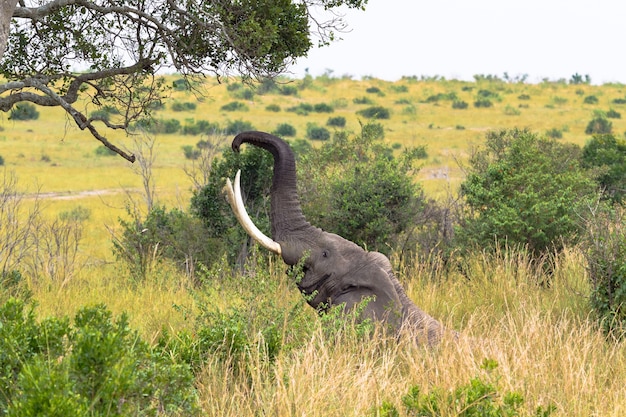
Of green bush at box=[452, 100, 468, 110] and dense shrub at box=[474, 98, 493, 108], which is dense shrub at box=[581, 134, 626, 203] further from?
dense shrub at box=[474, 98, 493, 108]

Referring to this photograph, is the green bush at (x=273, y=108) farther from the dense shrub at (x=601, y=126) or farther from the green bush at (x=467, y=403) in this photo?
the green bush at (x=467, y=403)

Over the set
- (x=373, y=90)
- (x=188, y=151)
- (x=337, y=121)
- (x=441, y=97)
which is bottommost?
(x=188, y=151)

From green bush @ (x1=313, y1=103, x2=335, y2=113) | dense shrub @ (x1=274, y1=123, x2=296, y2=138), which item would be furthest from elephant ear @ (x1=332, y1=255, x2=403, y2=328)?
green bush @ (x1=313, y1=103, x2=335, y2=113)

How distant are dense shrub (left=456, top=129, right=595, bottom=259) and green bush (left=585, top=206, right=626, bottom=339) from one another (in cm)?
205

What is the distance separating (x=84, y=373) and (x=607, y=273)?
4621mm

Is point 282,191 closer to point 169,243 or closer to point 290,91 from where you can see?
point 169,243

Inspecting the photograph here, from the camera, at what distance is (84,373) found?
3346 mm

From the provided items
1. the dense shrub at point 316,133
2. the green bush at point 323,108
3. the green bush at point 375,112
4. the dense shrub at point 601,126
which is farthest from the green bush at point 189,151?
the dense shrub at point 601,126

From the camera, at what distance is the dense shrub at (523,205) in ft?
31.2

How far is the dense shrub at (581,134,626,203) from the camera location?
598 inches

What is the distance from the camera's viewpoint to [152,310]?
283 inches

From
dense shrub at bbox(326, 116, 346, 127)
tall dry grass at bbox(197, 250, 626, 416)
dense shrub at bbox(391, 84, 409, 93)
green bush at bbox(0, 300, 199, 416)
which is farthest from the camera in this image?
dense shrub at bbox(391, 84, 409, 93)

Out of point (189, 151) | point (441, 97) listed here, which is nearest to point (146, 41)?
point (189, 151)

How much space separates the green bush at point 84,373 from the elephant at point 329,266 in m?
1.99
